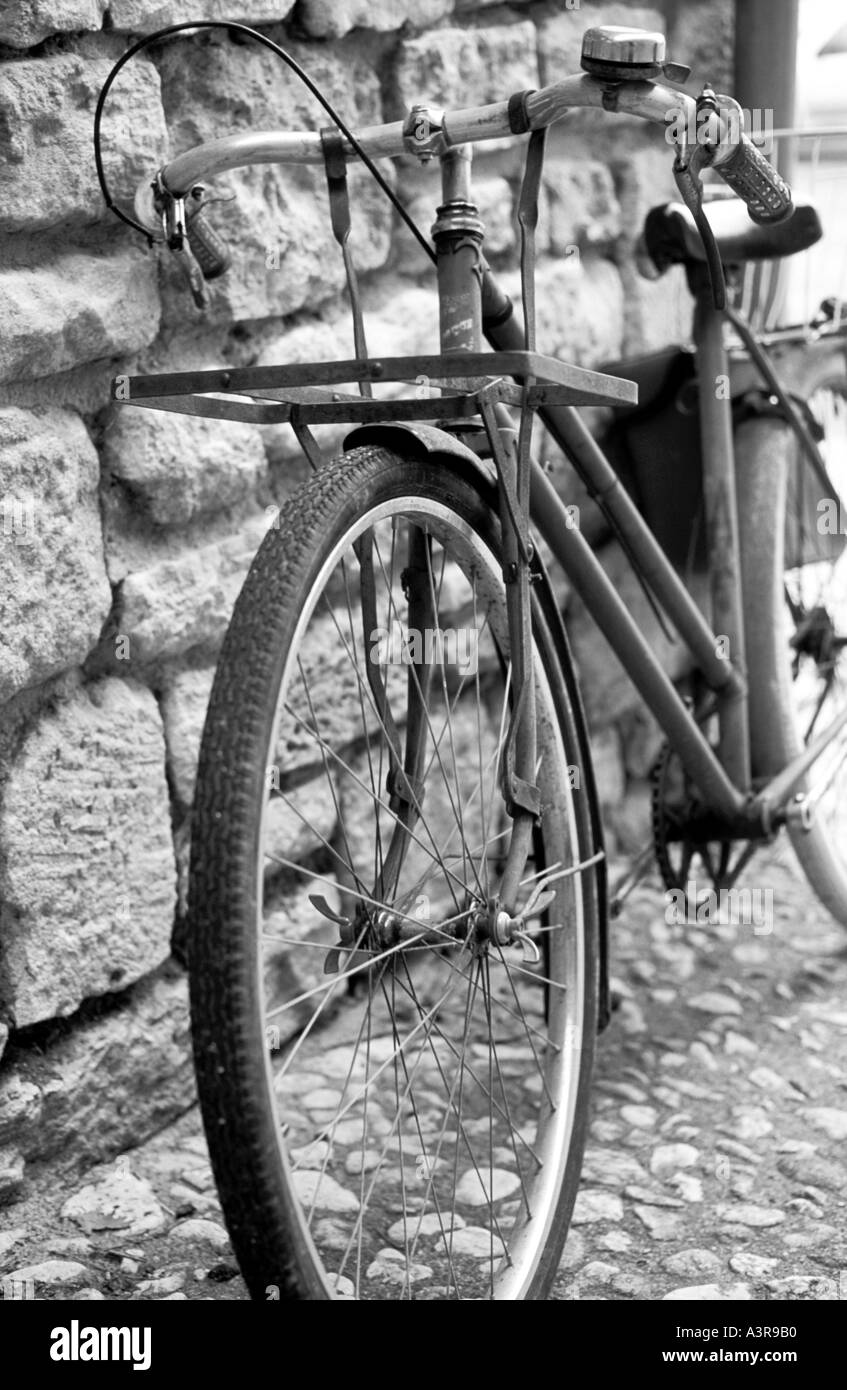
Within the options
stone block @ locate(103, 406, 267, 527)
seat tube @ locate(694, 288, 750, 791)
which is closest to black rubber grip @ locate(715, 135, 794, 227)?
stone block @ locate(103, 406, 267, 527)

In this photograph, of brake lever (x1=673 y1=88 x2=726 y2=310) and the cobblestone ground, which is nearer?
brake lever (x1=673 y1=88 x2=726 y2=310)

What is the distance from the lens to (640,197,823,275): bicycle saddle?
238 cm

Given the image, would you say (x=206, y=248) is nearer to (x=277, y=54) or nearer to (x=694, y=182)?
(x=277, y=54)

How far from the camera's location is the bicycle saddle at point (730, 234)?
2379 millimetres

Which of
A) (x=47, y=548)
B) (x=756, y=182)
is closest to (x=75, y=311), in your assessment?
(x=47, y=548)

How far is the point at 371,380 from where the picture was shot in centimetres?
A: 145

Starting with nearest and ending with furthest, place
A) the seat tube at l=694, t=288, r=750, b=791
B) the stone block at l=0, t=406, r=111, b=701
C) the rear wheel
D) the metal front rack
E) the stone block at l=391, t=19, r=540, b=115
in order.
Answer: the metal front rack
the stone block at l=0, t=406, r=111, b=701
the stone block at l=391, t=19, r=540, b=115
the seat tube at l=694, t=288, r=750, b=791
the rear wheel

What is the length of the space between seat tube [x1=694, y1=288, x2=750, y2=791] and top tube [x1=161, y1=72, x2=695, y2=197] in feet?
3.01

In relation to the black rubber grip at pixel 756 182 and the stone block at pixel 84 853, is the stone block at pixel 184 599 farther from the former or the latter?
the black rubber grip at pixel 756 182

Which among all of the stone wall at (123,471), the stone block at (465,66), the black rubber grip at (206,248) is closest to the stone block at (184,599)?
the stone wall at (123,471)

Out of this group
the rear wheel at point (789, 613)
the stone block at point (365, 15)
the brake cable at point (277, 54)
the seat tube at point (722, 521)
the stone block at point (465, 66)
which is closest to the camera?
the brake cable at point (277, 54)

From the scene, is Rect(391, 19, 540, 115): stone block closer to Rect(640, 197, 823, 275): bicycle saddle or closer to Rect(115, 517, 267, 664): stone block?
Rect(640, 197, 823, 275): bicycle saddle

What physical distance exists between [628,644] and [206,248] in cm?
83

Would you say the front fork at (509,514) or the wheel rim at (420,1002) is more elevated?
the front fork at (509,514)
